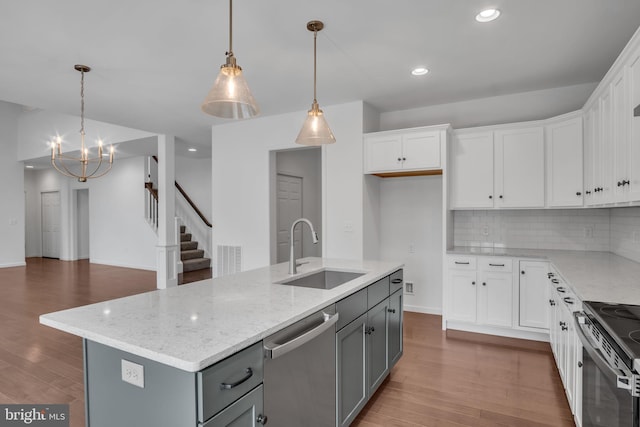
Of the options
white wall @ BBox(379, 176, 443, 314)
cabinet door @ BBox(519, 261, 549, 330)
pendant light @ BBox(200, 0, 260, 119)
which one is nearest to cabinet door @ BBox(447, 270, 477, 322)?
cabinet door @ BBox(519, 261, 549, 330)

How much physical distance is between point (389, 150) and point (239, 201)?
2.43m

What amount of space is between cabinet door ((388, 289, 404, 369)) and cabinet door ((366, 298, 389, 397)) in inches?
3.8

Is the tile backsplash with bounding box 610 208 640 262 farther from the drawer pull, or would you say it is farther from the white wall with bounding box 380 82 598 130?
the drawer pull

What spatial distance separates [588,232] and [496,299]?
1.26m

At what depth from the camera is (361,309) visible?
2.28 meters

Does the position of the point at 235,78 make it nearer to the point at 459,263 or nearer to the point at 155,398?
the point at 155,398

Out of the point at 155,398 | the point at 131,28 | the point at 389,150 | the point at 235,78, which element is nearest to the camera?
the point at 155,398

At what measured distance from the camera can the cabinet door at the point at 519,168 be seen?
388cm

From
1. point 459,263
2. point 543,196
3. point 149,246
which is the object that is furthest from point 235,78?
point 149,246

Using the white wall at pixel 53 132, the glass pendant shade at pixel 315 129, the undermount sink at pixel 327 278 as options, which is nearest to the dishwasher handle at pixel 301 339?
the undermount sink at pixel 327 278

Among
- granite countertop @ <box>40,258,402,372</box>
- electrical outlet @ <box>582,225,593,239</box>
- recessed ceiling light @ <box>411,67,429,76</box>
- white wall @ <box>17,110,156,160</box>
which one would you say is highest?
white wall @ <box>17,110,156,160</box>

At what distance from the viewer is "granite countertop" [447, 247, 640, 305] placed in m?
1.99

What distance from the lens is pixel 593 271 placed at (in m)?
2.68

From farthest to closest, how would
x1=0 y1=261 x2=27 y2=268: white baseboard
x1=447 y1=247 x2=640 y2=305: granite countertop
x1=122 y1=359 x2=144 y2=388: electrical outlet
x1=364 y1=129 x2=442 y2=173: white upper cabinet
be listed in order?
x1=0 y1=261 x2=27 y2=268: white baseboard
x1=364 y1=129 x2=442 y2=173: white upper cabinet
x1=447 y1=247 x2=640 y2=305: granite countertop
x1=122 y1=359 x2=144 y2=388: electrical outlet
